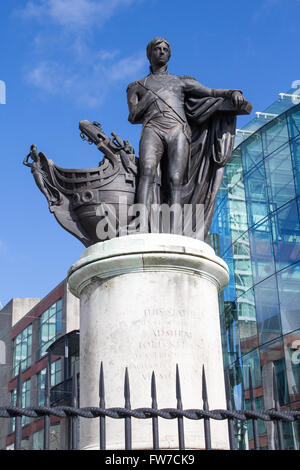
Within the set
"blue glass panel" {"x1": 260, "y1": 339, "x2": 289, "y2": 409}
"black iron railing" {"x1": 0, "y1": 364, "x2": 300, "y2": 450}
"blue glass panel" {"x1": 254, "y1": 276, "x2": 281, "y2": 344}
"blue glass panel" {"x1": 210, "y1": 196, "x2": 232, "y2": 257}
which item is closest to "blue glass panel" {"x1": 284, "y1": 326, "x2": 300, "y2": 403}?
"blue glass panel" {"x1": 260, "y1": 339, "x2": 289, "y2": 409}

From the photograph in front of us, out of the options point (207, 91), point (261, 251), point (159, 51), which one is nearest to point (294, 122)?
point (261, 251)

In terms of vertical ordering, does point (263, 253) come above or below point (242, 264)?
below

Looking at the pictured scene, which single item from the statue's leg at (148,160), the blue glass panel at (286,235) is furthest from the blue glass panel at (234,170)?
the statue's leg at (148,160)

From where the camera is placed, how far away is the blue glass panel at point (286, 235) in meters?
26.0

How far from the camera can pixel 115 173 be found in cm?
644

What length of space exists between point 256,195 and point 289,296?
5.18 metres

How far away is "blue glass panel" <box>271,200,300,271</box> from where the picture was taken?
26.0 metres

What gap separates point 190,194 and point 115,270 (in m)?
1.49

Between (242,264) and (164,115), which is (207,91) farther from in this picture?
(242,264)

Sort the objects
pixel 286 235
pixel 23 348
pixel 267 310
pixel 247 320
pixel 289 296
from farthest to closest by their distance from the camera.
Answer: pixel 23 348, pixel 247 320, pixel 267 310, pixel 286 235, pixel 289 296

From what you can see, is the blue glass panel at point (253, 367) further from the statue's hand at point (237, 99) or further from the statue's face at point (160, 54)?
the statue's hand at point (237, 99)

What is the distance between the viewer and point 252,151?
29.3m

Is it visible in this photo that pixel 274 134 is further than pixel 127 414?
Yes
